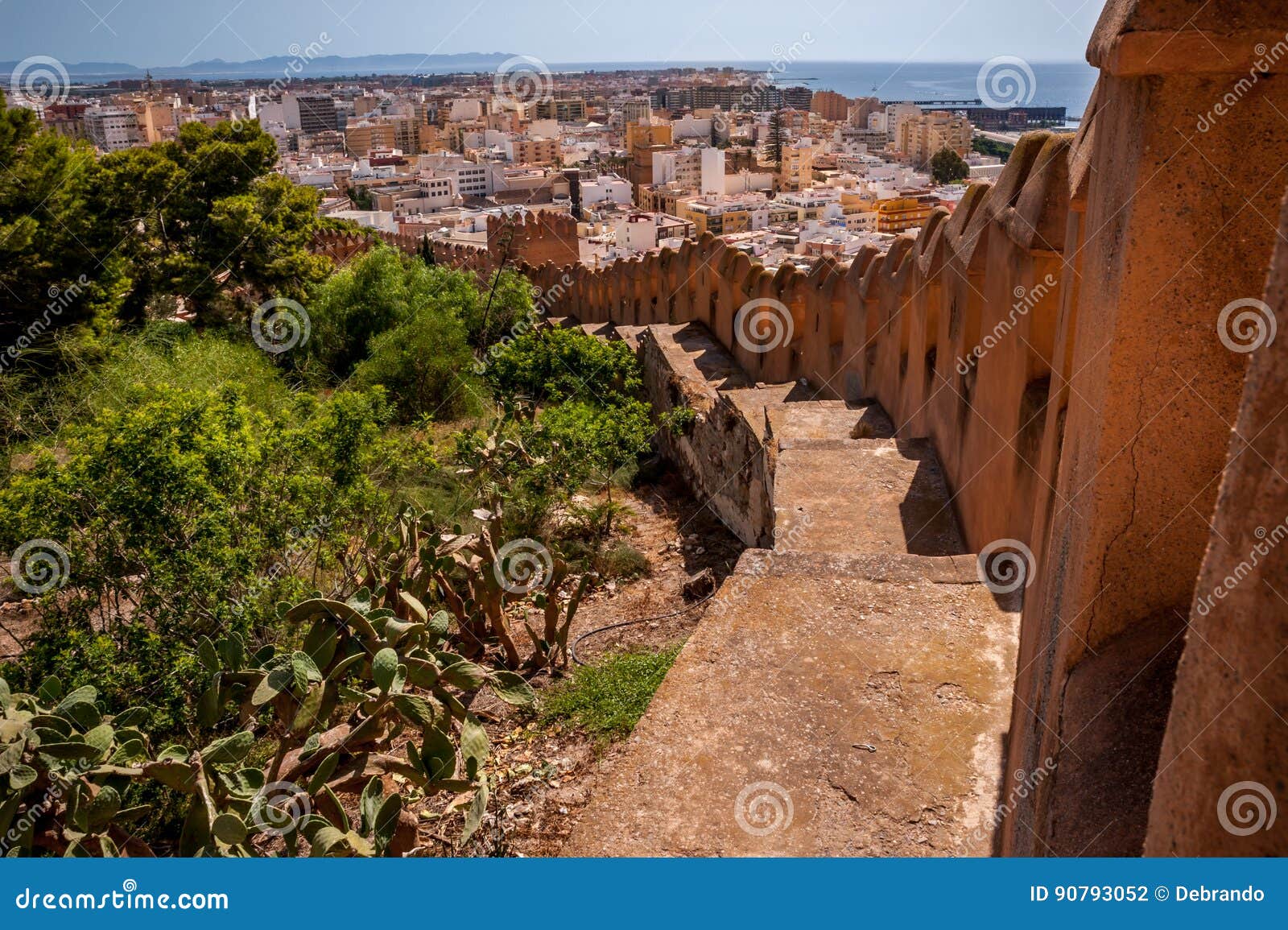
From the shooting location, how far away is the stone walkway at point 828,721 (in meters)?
3.13

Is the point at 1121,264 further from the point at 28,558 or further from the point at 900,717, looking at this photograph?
the point at 28,558

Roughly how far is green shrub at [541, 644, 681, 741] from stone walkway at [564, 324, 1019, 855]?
1.80 meters

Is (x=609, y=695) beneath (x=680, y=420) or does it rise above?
beneath

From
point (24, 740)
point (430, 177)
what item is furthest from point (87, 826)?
point (430, 177)

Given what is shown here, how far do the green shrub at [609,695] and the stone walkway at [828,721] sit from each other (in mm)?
1804

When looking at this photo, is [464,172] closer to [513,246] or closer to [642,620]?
[513,246]

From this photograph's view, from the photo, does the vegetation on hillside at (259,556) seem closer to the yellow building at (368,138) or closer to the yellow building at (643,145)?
the yellow building at (643,145)

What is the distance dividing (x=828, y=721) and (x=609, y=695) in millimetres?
3040

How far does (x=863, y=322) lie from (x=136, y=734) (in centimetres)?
560

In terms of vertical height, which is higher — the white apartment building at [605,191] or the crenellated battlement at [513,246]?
the crenellated battlement at [513,246]

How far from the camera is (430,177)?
7425 centimetres

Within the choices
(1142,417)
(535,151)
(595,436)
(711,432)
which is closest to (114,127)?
(535,151)

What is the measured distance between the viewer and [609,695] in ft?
21.1

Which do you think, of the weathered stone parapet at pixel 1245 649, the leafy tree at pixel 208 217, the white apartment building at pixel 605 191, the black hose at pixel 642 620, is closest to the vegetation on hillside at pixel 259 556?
the black hose at pixel 642 620
